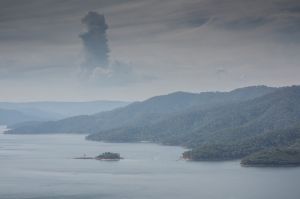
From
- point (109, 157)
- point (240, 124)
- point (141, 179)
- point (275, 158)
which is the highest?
point (240, 124)

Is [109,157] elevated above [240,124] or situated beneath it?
situated beneath

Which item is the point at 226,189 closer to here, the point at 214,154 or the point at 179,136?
the point at 214,154

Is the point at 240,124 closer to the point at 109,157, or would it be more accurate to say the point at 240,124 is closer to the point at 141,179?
the point at 109,157

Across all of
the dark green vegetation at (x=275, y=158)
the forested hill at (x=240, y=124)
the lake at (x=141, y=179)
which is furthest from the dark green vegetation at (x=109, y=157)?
the forested hill at (x=240, y=124)

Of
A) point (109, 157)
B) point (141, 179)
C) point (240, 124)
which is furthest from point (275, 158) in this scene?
point (240, 124)

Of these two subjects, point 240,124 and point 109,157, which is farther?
point 240,124

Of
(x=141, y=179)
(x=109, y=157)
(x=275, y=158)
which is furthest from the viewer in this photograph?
(x=109, y=157)

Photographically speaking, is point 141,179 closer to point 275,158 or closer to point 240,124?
point 275,158

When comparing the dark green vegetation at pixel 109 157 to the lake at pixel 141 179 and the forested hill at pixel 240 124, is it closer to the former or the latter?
the lake at pixel 141 179

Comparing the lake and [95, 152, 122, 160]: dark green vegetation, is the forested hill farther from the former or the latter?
the lake

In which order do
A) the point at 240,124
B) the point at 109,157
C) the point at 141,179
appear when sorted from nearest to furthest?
the point at 141,179, the point at 109,157, the point at 240,124
